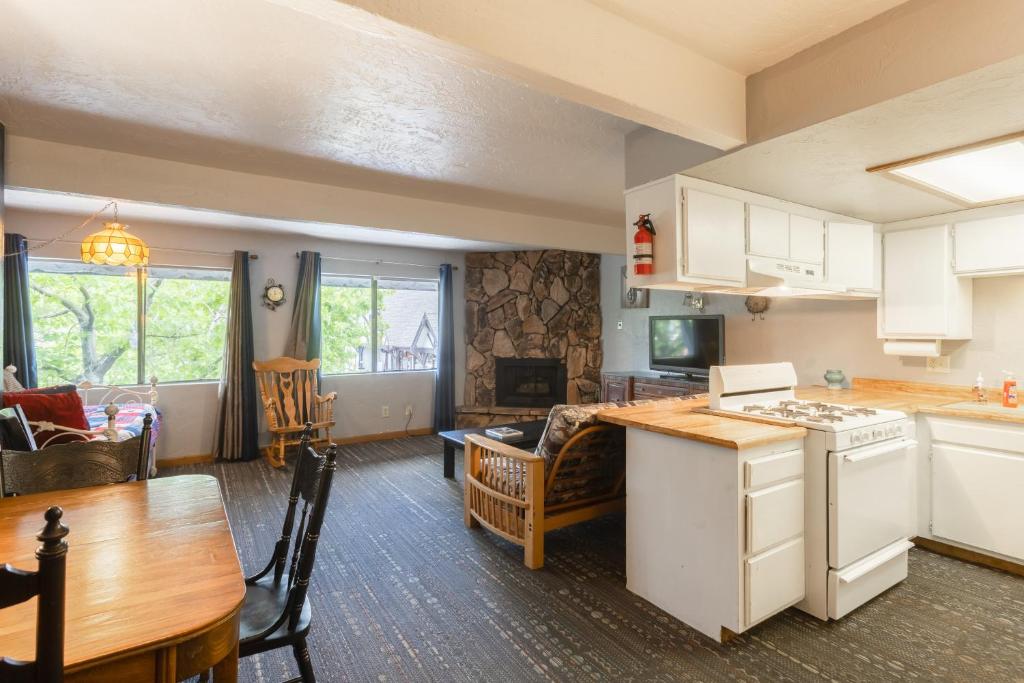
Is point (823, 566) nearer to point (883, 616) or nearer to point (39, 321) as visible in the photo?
point (883, 616)

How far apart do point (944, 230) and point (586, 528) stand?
2.90 metres

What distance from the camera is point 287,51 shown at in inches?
69.4

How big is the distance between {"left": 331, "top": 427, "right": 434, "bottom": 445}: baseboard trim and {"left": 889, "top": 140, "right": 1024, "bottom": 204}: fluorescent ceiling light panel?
17.3ft

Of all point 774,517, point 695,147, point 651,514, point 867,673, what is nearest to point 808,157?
point 695,147

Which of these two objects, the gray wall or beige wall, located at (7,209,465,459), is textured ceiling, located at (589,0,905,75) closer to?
the gray wall

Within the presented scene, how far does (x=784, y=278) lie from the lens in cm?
278

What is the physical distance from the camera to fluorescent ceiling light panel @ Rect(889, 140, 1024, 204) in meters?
2.13

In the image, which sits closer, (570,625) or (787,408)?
(570,625)

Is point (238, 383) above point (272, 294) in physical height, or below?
below

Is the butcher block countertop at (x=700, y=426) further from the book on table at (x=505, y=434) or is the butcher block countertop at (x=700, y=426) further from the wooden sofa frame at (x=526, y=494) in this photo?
the book on table at (x=505, y=434)

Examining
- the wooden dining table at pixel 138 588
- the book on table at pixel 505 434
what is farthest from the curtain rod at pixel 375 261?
the wooden dining table at pixel 138 588

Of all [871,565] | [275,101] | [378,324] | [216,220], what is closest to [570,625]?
[871,565]

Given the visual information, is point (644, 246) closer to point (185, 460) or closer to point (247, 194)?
point (247, 194)

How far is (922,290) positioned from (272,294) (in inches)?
219
